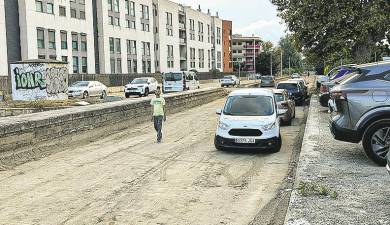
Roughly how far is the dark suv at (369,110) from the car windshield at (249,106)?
147 inches

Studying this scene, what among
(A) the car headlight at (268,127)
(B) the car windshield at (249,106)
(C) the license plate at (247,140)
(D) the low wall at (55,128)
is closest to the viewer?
(D) the low wall at (55,128)

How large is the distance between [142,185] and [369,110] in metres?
4.58

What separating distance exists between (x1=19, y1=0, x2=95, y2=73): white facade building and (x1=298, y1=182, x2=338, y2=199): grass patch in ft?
152

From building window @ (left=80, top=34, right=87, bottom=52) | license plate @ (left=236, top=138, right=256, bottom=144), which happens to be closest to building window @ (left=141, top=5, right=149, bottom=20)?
building window @ (left=80, top=34, right=87, bottom=52)

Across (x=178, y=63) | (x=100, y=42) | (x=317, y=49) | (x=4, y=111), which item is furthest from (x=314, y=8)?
(x=178, y=63)

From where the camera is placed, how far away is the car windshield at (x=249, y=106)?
12.7 meters

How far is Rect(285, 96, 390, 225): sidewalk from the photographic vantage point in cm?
542

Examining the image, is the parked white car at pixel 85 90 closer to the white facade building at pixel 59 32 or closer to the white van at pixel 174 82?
the white van at pixel 174 82

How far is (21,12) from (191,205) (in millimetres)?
46512

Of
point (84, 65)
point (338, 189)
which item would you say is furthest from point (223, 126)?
point (84, 65)

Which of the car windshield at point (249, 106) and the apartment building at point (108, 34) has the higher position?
the apartment building at point (108, 34)

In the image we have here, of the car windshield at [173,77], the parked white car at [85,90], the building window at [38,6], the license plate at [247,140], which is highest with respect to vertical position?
the building window at [38,6]

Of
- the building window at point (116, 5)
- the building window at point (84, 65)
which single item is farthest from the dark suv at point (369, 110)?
the building window at point (116, 5)

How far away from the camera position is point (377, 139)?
882cm
